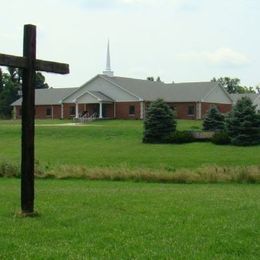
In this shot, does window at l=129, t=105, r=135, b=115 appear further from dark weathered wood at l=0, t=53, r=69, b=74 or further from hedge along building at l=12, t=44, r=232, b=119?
dark weathered wood at l=0, t=53, r=69, b=74

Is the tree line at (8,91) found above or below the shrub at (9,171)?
above

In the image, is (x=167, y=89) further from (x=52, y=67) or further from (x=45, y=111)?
(x=52, y=67)

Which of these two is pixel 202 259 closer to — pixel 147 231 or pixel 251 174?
pixel 147 231

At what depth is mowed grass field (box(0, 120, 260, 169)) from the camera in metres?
35.0

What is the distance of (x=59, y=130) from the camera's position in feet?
193

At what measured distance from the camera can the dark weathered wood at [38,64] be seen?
9656 mm

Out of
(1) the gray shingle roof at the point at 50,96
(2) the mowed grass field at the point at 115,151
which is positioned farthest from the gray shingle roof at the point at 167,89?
(2) the mowed grass field at the point at 115,151

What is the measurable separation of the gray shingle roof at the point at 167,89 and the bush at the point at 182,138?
2993 cm

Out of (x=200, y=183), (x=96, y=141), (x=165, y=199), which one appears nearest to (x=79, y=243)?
(x=165, y=199)

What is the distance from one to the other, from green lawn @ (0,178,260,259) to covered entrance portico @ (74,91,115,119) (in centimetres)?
6690

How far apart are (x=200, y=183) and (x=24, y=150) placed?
44.4 feet

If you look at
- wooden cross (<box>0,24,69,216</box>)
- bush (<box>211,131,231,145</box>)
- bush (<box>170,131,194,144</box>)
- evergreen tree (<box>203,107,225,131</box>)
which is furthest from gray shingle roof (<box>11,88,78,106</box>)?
wooden cross (<box>0,24,69,216</box>)

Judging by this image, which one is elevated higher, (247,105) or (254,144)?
(247,105)

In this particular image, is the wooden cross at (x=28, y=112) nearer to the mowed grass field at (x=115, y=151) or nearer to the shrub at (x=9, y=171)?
the shrub at (x=9, y=171)
